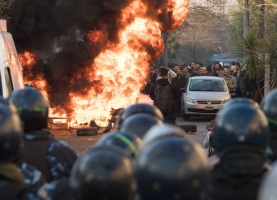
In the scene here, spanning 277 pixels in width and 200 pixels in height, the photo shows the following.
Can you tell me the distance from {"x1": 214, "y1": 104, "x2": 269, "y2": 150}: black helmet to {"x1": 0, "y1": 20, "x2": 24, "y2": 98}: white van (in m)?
6.75

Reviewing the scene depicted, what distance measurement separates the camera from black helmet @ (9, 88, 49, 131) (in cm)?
588

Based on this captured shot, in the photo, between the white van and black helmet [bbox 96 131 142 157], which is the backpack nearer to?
the white van

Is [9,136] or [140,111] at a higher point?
[9,136]

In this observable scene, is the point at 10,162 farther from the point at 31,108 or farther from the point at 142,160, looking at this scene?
the point at 31,108

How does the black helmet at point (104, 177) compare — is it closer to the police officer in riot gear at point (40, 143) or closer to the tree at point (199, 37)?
the police officer in riot gear at point (40, 143)

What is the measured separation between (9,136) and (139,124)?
3.68 feet

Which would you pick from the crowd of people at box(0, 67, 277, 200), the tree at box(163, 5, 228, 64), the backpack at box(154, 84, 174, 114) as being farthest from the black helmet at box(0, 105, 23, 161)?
the tree at box(163, 5, 228, 64)

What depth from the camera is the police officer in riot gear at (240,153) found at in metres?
4.62

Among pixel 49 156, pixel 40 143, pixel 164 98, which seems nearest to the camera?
pixel 49 156

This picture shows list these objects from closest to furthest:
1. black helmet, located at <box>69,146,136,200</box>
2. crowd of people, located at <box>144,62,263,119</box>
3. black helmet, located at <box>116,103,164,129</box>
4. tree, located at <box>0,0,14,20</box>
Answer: black helmet, located at <box>69,146,136,200</box>
black helmet, located at <box>116,103,164,129</box>
tree, located at <box>0,0,14,20</box>
crowd of people, located at <box>144,62,263,119</box>

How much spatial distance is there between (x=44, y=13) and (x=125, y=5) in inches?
99.2

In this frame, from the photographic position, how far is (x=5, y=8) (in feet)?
77.1

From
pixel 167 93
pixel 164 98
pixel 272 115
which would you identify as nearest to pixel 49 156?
pixel 272 115

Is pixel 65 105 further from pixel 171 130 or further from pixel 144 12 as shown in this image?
pixel 171 130
